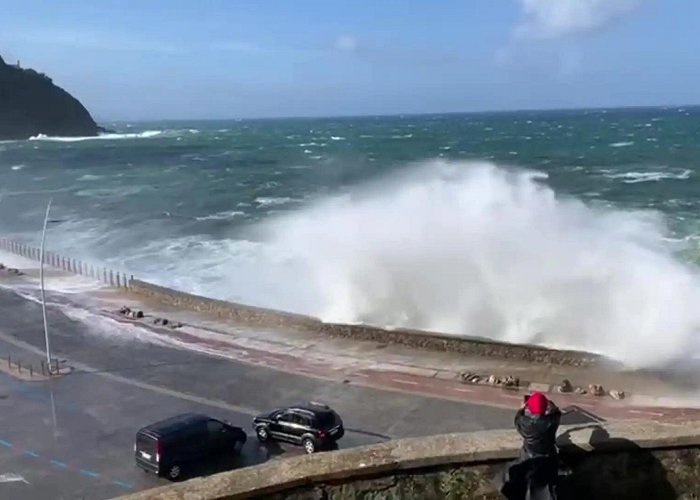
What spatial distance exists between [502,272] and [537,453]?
30.0 meters

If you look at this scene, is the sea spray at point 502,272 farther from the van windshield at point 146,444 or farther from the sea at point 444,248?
the van windshield at point 146,444

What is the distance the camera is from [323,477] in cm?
521

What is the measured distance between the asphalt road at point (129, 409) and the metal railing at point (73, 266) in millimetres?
12677

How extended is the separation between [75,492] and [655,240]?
37546 mm

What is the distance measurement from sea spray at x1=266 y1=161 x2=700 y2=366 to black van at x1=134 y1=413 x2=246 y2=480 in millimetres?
14553

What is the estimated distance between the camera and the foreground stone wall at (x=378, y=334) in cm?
2477

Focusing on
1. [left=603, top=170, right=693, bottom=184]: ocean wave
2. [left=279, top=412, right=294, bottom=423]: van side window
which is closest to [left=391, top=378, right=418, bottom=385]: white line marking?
[left=279, top=412, right=294, bottom=423]: van side window

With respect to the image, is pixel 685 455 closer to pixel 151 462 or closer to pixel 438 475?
pixel 438 475

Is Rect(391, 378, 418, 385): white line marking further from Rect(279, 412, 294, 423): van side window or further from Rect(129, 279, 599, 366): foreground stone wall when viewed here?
Rect(279, 412, 294, 423): van side window

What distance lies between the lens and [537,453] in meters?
4.95

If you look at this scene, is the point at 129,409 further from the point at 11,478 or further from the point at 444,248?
the point at 444,248

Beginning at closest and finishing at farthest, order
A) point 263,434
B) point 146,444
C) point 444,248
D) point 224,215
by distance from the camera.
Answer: point 146,444, point 263,434, point 444,248, point 224,215

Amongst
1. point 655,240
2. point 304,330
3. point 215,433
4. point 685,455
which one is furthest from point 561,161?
point 685,455

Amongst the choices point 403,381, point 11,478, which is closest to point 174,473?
point 11,478
